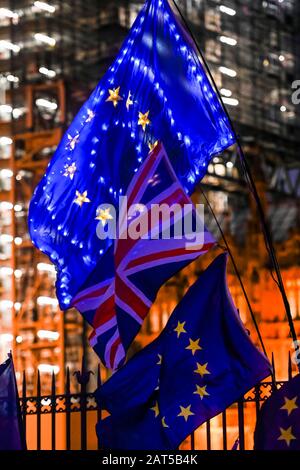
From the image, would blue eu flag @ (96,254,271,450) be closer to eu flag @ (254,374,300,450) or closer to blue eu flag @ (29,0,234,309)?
eu flag @ (254,374,300,450)

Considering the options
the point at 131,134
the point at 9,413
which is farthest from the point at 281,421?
the point at 131,134

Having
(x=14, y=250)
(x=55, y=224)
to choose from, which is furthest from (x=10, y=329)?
(x=55, y=224)

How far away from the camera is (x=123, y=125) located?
10.1 metres

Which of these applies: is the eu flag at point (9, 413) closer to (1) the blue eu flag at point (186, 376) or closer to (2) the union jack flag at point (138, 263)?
(1) the blue eu flag at point (186, 376)

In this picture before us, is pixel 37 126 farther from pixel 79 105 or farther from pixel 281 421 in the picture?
pixel 281 421

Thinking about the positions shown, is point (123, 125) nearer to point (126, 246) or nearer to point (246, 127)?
point (126, 246)

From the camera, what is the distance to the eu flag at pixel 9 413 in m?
9.80

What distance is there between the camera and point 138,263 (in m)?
8.98

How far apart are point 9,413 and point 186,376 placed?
5.38ft

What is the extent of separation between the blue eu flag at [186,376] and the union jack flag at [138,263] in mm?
273

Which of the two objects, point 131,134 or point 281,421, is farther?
point 131,134

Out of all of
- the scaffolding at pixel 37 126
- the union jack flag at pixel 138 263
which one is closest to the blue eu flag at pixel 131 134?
the union jack flag at pixel 138 263

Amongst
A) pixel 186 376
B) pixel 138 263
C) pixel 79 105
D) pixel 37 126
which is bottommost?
pixel 186 376
